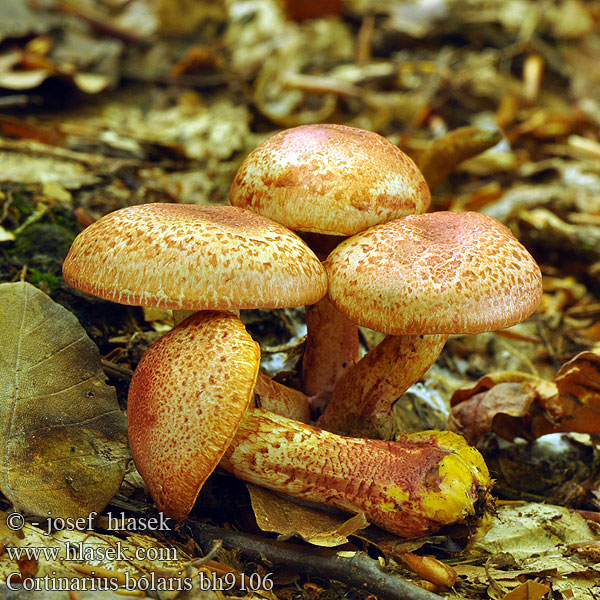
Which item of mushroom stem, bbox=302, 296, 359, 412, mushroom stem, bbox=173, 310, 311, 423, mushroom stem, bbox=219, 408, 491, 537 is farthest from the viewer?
mushroom stem, bbox=302, 296, 359, 412

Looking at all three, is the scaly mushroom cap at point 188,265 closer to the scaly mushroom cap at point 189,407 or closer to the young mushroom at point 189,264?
the young mushroom at point 189,264

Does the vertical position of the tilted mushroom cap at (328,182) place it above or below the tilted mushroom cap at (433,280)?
above

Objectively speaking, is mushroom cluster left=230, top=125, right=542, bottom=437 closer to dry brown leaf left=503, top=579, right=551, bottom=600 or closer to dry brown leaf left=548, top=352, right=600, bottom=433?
dry brown leaf left=548, top=352, right=600, bottom=433

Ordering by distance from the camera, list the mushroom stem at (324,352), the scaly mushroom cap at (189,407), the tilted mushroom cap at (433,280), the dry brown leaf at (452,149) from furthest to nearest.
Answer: the dry brown leaf at (452,149)
the mushroom stem at (324,352)
the tilted mushroom cap at (433,280)
the scaly mushroom cap at (189,407)

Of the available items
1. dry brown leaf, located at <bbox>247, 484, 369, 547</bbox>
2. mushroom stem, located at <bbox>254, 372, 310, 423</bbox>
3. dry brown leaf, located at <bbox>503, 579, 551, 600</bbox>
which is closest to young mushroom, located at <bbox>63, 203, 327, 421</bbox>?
mushroom stem, located at <bbox>254, 372, 310, 423</bbox>

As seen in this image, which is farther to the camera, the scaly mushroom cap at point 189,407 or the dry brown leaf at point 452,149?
the dry brown leaf at point 452,149

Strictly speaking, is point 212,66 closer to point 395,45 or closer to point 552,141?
point 395,45

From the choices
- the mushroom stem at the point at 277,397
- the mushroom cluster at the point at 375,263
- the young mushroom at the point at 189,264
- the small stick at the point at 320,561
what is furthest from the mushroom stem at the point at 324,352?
the small stick at the point at 320,561
